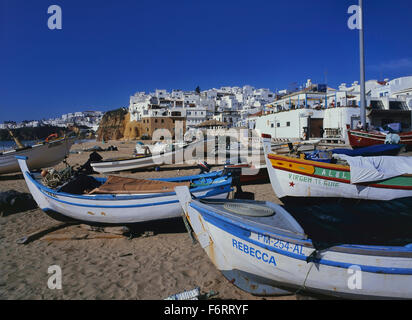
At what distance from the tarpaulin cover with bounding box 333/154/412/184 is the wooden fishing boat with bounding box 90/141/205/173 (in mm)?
9927

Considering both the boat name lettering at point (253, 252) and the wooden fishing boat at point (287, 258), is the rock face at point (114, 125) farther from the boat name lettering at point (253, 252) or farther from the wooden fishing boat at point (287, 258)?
the boat name lettering at point (253, 252)

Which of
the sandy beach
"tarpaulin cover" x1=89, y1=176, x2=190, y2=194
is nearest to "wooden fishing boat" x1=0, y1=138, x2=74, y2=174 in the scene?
the sandy beach

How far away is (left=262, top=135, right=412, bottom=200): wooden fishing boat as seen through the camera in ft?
23.3

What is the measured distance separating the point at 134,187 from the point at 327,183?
20.0 ft

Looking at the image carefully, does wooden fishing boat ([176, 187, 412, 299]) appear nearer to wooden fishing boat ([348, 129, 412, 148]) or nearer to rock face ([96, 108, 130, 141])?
wooden fishing boat ([348, 129, 412, 148])

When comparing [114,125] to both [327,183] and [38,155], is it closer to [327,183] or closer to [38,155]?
[38,155]

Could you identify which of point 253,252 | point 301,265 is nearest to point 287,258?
point 301,265

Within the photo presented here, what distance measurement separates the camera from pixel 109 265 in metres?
4.88

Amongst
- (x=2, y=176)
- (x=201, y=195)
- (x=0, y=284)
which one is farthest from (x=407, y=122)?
(x=2, y=176)

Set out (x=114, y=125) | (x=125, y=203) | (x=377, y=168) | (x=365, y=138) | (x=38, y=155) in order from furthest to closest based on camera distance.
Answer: (x=114, y=125) → (x=38, y=155) → (x=365, y=138) → (x=377, y=168) → (x=125, y=203)
